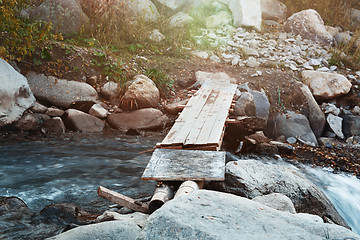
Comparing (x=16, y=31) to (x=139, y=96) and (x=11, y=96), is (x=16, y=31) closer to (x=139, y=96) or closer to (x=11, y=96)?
(x=11, y=96)

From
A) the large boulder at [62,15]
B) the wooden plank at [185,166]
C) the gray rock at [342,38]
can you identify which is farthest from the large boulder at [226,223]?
the gray rock at [342,38]

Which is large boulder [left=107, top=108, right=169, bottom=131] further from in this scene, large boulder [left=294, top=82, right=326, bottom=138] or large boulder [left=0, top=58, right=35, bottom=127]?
large boulder [left=294, top=82, right=326, bottom=138]

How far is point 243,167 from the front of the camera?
12.6 ft

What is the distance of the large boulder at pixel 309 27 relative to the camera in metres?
10.4

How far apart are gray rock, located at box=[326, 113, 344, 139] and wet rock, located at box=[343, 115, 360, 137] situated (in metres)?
0.12

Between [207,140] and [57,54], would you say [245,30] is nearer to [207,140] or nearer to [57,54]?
[57,54]

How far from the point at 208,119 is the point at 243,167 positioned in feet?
5.00

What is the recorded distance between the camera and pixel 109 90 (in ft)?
23.2

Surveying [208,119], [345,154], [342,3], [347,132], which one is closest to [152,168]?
[208,119]

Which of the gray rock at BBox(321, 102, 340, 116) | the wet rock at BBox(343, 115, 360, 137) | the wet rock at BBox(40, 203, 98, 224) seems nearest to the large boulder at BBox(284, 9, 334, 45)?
the gray rock at BBox(321, 102, 340, 116)

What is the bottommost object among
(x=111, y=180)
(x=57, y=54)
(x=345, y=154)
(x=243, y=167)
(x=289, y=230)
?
(x=345, y=154)

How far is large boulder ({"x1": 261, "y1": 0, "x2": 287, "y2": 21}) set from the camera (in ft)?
38.0

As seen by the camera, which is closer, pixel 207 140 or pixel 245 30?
pixel 207 140

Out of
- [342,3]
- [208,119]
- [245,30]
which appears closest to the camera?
[208,119]
